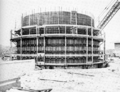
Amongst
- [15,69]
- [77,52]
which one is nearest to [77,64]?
[77,52]

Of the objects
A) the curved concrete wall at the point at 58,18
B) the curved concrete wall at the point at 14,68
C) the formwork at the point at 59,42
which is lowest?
the curved concrete wall at the point at 14,68

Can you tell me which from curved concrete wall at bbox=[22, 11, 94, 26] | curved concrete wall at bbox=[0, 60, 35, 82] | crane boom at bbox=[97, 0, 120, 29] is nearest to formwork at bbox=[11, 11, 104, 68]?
curved concrete wall at bbox=[22, 11, 94, 26]

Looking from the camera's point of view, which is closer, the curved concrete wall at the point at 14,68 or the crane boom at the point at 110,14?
the curved concrete wall at the point at 14,68

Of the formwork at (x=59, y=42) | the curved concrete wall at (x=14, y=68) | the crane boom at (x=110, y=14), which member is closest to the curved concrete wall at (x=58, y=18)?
the formwork at (x=59, y=42)

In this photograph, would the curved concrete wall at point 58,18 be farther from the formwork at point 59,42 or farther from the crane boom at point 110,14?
the crane boom at point 110,14

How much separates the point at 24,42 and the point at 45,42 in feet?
17.8

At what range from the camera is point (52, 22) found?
2669 centimetres

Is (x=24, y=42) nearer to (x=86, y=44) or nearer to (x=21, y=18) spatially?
(x=21, y=18)

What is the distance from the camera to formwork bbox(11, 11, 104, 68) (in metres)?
24.6

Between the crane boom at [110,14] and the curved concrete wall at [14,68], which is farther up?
the crane boom at [110,14]

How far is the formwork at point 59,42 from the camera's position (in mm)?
24578

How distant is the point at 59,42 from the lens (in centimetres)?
2525

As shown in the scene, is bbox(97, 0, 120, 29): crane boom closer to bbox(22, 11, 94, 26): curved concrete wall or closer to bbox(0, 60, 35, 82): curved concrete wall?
bbox(22, 11, 94, 26): curved concrete wall

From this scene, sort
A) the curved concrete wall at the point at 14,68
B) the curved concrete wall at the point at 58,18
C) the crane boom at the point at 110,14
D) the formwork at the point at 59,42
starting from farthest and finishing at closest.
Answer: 1. the crane boom at the point at 110,14
2. the curved concrete wall at the point at 58,18
3. the formwork at the point at 59,42
4. the curved concrete wall at the point at 14,68
